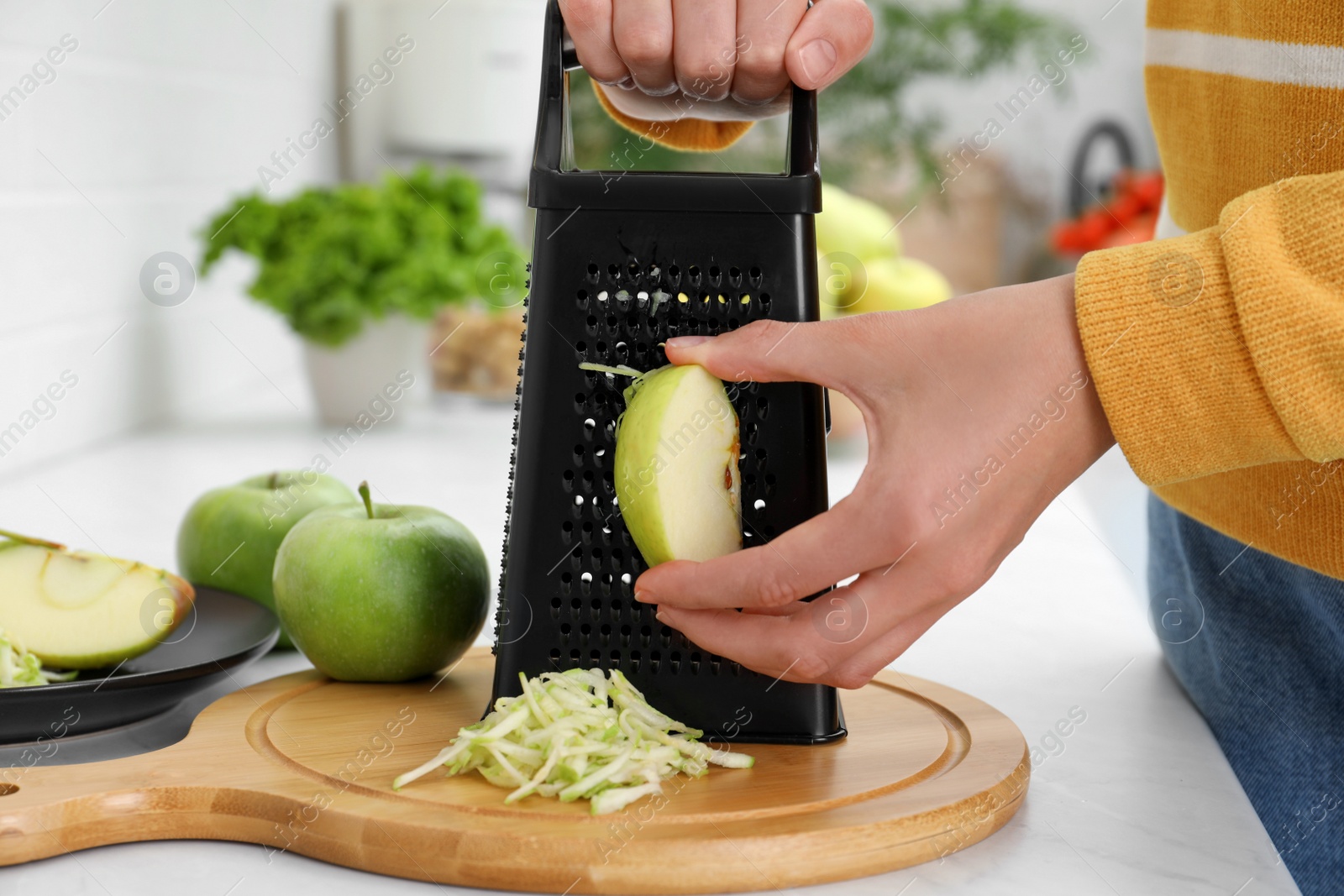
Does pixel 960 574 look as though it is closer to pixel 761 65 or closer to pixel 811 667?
pixel 811 667

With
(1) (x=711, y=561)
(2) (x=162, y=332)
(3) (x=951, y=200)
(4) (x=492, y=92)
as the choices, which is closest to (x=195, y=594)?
(1) (x=711, y=561)

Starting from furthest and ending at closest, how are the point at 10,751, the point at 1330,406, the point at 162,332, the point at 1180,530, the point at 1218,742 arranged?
the point at 162,332 < the point at 1180,530 < the point at 1218,742 < the point at 10,751 < the point at 1330,406

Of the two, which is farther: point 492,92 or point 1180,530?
point 492,92

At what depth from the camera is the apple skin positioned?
82 centimetres

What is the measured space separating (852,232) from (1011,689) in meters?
1.23

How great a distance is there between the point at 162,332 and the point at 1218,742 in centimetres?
161

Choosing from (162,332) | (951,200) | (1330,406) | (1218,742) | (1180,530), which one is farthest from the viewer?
(951,200)

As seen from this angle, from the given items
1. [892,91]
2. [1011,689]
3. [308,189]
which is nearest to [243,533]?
[1011,689]

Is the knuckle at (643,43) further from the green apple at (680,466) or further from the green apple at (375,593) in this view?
the green apple at (375,593)

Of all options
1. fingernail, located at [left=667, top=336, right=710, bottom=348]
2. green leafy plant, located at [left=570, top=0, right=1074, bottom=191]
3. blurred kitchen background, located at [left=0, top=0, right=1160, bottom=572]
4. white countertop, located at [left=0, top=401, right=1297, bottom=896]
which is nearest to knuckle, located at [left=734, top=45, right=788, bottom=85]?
fingernail, located at [left=667, top=336, right=710, bottom=348]

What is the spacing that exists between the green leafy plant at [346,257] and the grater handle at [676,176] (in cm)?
119

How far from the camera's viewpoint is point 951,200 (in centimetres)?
373

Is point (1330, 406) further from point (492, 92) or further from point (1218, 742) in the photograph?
point (492, 92)

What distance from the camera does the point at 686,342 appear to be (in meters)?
0.71
